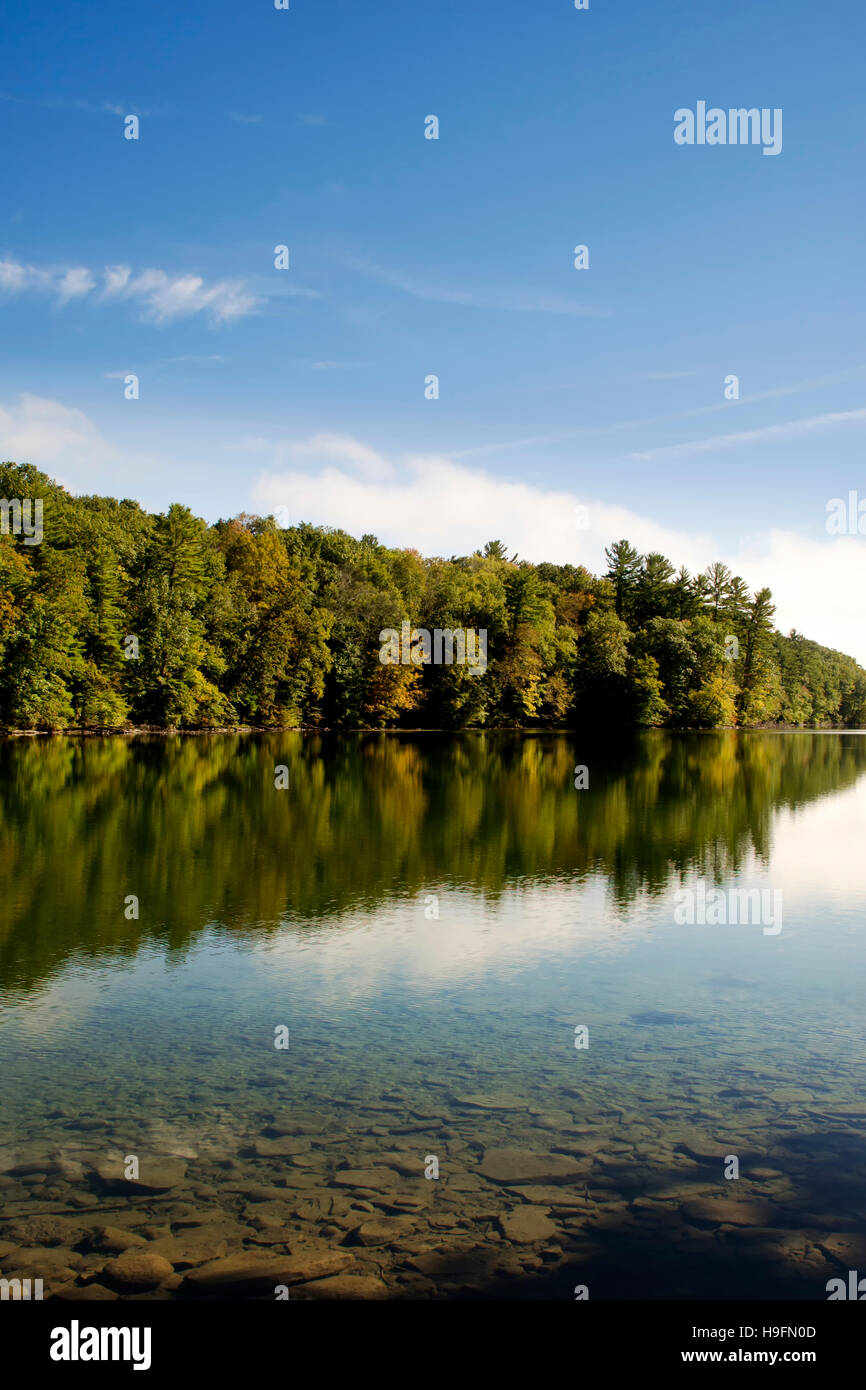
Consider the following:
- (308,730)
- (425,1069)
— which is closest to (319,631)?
(308,730)

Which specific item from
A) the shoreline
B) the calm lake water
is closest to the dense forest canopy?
the shoreline

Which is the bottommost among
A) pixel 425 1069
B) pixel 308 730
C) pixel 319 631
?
pixel 425 1069

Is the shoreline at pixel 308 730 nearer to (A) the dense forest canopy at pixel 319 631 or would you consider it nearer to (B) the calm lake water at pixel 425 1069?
(A) the dense forest canopy at pixel 319 631

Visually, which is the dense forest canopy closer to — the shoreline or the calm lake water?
the shoreline

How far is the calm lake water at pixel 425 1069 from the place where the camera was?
20.5 feet

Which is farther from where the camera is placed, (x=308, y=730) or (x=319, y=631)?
(x=308, y=730)

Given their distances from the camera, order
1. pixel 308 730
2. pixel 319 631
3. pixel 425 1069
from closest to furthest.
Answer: pixel 425 1069 < pixel 319 631 < pixel 308 730

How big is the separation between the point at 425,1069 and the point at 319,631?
69.4 meters

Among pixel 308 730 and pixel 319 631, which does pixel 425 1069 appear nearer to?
pixel 319 631

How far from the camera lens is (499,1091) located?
8.73 m

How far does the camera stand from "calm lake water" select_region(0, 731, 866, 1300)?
6262 mm

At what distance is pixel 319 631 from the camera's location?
77.4 m

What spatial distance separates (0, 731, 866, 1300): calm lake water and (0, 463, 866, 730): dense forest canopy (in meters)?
43.3

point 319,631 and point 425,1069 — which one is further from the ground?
point 319,631
